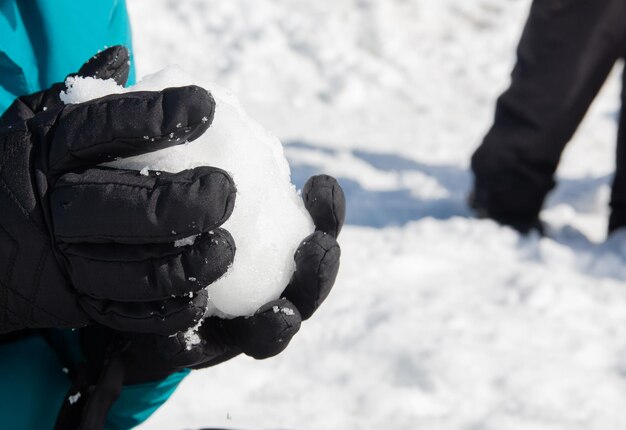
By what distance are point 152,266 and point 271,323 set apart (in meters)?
0.22

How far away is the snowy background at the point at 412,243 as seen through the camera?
210 cm

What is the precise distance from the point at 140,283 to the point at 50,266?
142mm

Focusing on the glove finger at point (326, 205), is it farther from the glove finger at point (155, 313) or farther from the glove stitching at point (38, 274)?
the glove stitching at point (38, 274)

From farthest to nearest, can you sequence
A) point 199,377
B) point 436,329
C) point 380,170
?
point 380,170, point 436,329, point 199,377

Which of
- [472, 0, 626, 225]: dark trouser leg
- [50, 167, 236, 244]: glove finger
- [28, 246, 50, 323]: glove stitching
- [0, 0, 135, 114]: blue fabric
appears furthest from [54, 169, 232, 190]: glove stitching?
[472, 0, 626, 225]: dark trouser leg

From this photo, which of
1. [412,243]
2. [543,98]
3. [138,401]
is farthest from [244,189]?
[543,98]

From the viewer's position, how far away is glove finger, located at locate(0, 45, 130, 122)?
1.23 meters

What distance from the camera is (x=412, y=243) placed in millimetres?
3119

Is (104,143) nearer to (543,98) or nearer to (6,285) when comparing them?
(6,285)

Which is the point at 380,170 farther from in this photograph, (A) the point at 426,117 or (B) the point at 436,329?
(B) the point at 436,329

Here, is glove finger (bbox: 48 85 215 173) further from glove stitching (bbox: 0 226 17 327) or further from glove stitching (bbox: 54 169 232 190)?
glove stitching (bbox: 0 226 17 327)

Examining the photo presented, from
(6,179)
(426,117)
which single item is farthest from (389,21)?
(6,179)

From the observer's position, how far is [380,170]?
4020mm

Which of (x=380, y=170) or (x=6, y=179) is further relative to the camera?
(x=380, y=170)
